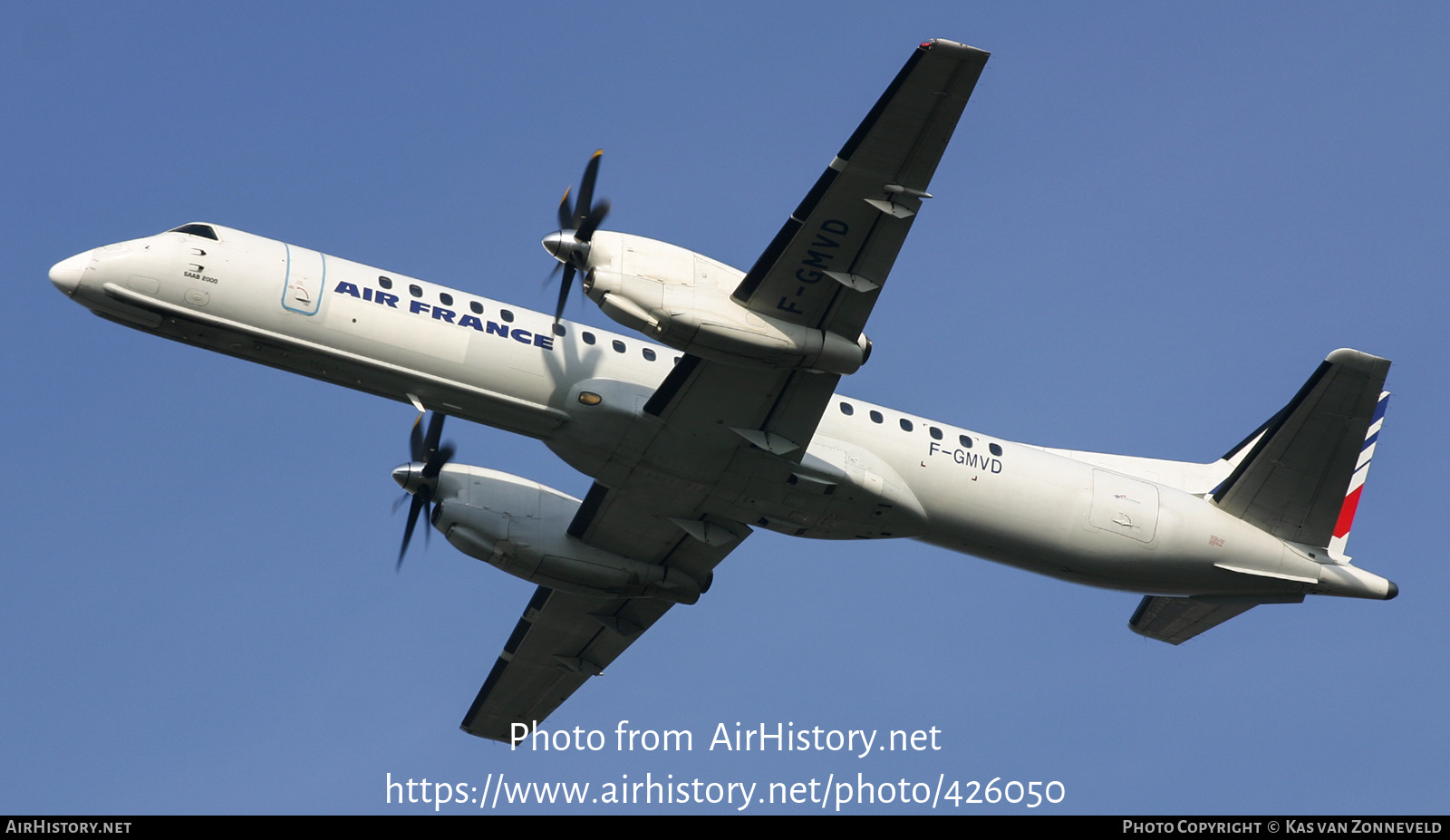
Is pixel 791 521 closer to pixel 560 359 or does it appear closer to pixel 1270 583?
pixel 560 359

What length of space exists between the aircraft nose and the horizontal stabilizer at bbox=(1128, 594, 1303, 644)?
2311cm

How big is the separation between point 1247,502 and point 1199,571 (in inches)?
78.5

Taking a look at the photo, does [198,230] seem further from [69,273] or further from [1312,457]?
[1312,457]

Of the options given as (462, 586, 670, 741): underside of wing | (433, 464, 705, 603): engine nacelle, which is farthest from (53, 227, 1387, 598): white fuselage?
(462, 586, 670, 741): underside of wing

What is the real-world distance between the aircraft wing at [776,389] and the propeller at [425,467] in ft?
10.7

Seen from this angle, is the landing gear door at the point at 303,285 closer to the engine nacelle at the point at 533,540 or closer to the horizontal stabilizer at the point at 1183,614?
the engine nacelle at the point at 533,540

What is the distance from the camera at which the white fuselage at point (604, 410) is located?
24.3 m

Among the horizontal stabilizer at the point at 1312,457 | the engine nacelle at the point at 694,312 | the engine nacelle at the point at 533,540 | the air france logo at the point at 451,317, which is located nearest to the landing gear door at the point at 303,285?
the air france logo at the point at 451,317

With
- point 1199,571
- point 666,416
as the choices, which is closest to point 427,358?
point 666,416

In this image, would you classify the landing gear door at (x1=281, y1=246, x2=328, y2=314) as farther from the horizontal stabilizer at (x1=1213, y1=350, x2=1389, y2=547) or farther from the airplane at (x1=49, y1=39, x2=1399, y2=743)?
the horizontal stabilizer at (x1=1213, y1=350, x2=1389, y2=547)

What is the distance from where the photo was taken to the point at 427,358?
24.7m

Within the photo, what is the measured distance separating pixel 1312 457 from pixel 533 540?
17011 millimetres

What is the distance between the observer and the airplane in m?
23.5
